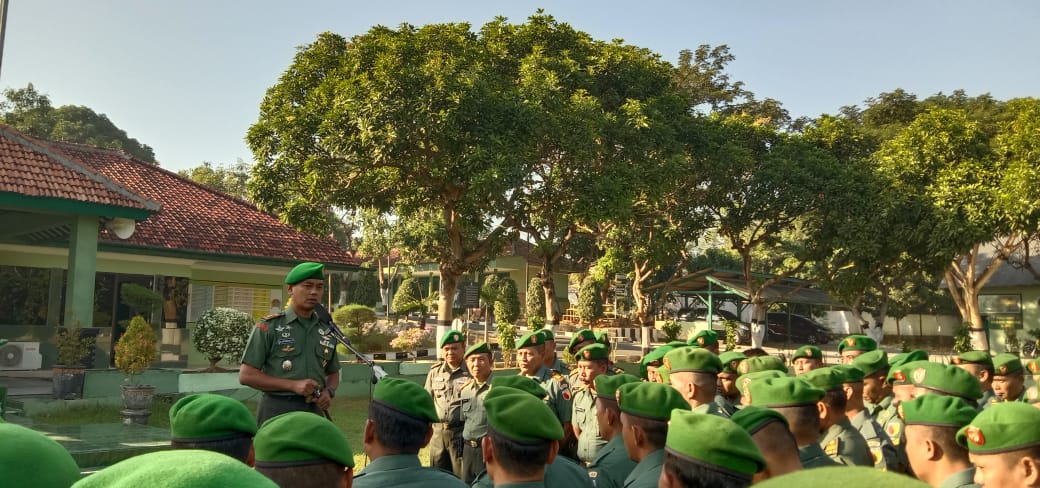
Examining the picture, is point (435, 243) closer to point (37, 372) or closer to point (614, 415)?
point (37, 372)

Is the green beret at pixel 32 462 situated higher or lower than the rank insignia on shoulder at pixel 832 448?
higher

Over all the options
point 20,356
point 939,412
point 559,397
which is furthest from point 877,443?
point 20,356

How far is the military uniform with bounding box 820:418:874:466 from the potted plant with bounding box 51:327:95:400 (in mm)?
11353

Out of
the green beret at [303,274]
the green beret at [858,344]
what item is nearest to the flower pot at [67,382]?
the green beret at [303,274]

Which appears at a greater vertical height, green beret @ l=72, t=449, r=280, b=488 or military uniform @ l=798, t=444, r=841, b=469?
green beret @ l=72, t=449, r=280, b=488

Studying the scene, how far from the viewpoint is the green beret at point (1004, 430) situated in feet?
10.2

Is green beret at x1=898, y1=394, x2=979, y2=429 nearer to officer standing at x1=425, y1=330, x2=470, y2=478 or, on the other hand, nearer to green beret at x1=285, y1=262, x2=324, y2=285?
green beret at x1=285, y1=262, x2=324, y2=285

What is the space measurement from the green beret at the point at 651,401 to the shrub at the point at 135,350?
34.6ft

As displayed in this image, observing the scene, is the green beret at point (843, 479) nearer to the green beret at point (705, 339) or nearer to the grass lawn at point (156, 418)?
the green beret at point (705, 339)

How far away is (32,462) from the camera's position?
130 centimetres

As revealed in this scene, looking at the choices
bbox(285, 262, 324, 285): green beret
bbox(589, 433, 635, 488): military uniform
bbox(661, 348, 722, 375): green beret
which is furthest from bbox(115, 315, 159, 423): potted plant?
bbox(589, 433, 635, 488): military uniform

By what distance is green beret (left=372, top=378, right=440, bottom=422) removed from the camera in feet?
11.4

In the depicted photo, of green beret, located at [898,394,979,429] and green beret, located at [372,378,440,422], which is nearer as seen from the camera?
green beret, located at [372,378,440,422]

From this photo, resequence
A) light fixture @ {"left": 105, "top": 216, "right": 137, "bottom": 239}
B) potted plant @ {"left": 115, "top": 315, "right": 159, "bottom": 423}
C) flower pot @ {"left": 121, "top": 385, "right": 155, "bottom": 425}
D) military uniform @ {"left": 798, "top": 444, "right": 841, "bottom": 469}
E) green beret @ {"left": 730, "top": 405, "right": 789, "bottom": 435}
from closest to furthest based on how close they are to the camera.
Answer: green beret @ {"left": 730, "top": 405, "right": 789, "bottom": 435}, military uniform @ {"left": 798, "top": 444, "right": 841, "bottom": 469}, flower pot @ {"left": 121, "top": 385, "right": 155, "bottom": 425}, potted plant @ {"left": 115, "top": 315, "right": 159, "bottom": 423}, light fixture @ {"left": 105, "top": 216, "right": 137, "bottom": 239}
